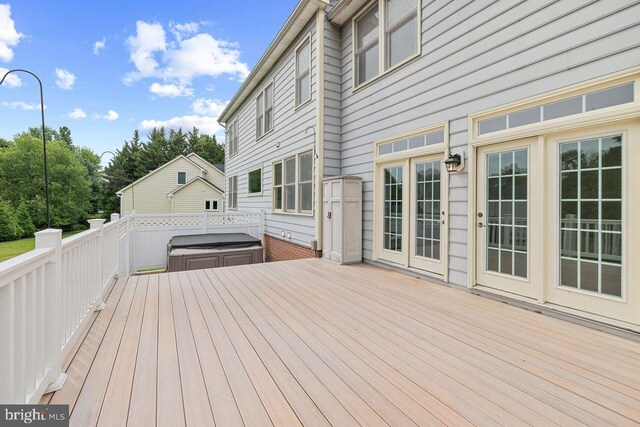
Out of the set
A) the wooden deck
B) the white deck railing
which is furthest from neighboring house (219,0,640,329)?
the white deck railing

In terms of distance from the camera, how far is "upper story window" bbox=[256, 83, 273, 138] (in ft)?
28.2

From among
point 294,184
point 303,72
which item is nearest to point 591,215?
point 294,184

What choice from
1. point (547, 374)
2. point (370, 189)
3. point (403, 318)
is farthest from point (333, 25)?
point (547, 374)

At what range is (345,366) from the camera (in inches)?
79.0

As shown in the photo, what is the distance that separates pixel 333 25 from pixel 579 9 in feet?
14.7

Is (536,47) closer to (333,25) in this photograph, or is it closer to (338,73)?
(338,73)

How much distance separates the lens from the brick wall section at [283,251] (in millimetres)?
→ 6360

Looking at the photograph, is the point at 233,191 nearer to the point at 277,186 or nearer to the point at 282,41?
the point at 277,186

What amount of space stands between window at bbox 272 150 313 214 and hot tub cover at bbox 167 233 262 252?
124 centimetres

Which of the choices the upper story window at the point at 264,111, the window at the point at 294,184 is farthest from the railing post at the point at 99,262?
the upper story window at the point at 264,111

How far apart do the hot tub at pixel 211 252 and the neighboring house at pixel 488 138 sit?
150 cm

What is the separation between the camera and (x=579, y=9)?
8.79 feet

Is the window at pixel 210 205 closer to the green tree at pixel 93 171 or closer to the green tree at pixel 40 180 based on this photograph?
the green tree at pixel 40 180

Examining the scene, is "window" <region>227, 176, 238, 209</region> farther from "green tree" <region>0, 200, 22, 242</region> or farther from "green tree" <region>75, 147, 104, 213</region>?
"green tree" <region>75, 147, 104, 213</region>
